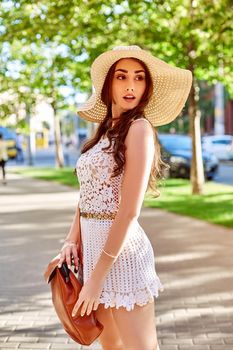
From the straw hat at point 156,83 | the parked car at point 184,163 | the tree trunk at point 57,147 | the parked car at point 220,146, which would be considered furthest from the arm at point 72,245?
the parked car at point 220,146

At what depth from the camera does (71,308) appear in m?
2.89

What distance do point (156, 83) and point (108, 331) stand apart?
1122 millimetres

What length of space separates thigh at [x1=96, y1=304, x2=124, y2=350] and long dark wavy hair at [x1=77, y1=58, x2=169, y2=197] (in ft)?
1.92

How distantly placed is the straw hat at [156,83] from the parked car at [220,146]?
114 feet

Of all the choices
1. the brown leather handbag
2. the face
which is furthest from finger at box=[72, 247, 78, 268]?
the face

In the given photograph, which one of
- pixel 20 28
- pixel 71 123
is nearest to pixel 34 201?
pixel 20 28

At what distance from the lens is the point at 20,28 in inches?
A: 512

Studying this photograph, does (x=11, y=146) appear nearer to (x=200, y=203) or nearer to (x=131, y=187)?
(x=200, y=203)

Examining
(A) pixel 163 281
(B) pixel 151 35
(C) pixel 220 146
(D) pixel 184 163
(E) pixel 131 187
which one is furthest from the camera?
(C) pixel 220 146

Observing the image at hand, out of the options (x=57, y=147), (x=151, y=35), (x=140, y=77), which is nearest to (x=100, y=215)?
(x=140, y=77)

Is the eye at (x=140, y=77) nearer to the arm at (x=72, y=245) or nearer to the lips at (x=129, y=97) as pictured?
the lips at (x=129, y=97)

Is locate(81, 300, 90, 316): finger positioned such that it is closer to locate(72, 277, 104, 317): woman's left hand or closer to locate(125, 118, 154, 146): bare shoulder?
locate(72, 277, 104, 317): woman's left hand

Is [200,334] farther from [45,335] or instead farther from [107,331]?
[107,331]

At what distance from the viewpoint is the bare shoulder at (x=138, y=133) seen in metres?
2.80
